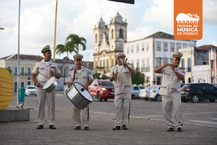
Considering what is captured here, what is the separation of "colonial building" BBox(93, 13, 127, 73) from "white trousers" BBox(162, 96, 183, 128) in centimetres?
7798

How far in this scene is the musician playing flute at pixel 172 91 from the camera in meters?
8.36

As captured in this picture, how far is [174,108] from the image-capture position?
842cm

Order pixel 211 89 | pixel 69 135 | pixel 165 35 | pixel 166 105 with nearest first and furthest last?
pixel 69 135 → pixel 166 105 → pixel 211 89 → pixel 165 35

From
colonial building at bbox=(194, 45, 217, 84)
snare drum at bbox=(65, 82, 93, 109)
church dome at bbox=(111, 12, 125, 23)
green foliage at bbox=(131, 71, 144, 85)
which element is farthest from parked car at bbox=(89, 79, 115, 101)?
church dome at bbox=(111, 12, 125, 23)

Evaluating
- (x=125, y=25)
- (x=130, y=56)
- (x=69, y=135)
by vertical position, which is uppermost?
(x=125, y=25)

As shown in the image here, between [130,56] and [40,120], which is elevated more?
[130,56]

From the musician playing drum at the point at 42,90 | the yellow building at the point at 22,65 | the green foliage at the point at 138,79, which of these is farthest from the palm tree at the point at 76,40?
the musician playing drum at the point at 42,90

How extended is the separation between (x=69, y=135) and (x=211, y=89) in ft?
68.4

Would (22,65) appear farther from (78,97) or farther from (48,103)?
(78,97)

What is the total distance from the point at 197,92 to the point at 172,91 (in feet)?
59.3

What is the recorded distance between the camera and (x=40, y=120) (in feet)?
28.7

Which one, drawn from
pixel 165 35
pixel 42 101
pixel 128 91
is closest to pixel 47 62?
pixel 42 101

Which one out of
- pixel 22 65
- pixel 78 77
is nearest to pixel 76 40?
pixel 22 65

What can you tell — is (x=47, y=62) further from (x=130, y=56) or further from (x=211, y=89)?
(x=130, y=56)
